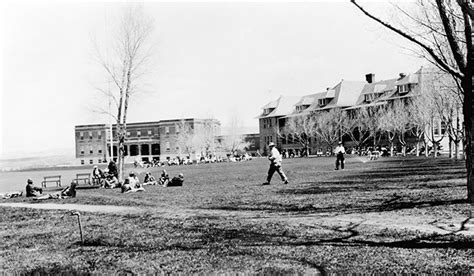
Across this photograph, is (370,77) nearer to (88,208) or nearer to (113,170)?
(113,170)

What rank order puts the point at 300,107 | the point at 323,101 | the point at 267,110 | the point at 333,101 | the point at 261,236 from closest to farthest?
the point at 261,236, the point at 333,101, the point at 323,101, the point at 300,107, the point at 267,110

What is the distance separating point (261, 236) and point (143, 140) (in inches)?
4233

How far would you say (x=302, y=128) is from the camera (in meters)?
90.4

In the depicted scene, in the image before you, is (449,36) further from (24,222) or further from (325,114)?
(325,114)

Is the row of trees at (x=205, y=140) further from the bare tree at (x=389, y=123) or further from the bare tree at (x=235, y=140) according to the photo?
the bare tree at (x=389, y=123)

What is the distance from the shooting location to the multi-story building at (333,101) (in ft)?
247

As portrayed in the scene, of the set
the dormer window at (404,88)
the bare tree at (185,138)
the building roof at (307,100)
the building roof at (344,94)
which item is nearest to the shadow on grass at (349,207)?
the dormer window at (404,88)

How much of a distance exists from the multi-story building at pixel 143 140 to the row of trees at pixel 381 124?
2559cm

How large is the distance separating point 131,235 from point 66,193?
12.1m

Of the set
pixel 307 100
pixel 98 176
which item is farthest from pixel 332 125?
pixel 98 176

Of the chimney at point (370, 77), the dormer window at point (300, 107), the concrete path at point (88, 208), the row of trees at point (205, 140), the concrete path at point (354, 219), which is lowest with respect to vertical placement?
the concrete path at point (88, 208)

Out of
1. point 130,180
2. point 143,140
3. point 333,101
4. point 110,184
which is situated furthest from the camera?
point 143,140

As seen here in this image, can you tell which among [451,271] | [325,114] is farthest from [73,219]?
[325,114]

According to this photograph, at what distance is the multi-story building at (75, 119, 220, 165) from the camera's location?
113062mm
